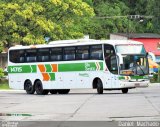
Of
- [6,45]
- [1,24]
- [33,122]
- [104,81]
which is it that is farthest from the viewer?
[6,45]

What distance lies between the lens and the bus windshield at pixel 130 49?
37.1 metres

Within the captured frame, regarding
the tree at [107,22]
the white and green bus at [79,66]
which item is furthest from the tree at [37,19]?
the tree at [107,22]

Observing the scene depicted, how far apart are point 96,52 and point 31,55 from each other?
5710mm

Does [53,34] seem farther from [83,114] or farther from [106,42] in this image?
[83,114]

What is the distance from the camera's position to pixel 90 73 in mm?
37906

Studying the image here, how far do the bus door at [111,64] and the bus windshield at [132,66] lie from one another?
427 mm

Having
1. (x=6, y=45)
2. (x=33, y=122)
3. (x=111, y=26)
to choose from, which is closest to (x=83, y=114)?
(x=33, y=122)

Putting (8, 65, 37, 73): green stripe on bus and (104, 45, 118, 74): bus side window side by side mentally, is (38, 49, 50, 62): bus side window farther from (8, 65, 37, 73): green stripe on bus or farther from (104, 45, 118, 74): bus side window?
(104, 45, 118, 74): bus side window

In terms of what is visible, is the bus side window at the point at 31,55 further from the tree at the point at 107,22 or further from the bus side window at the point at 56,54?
the tree at the point at 107,22

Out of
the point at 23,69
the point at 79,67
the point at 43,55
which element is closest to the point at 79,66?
the point at 79,67

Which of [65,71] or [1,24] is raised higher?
[1,24]

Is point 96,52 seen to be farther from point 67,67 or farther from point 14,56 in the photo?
point 14,56

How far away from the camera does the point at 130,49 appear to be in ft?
123

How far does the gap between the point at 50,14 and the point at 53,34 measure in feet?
8.15
